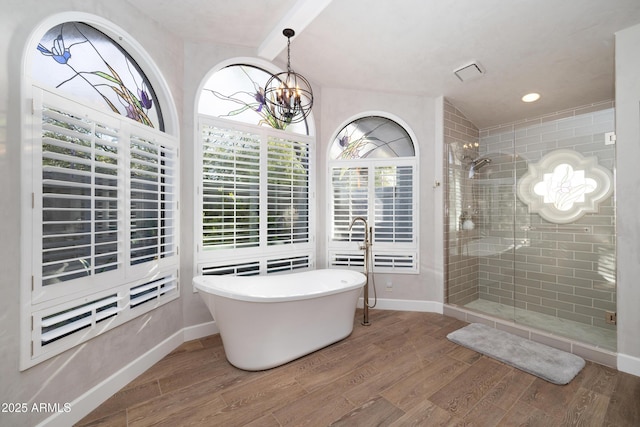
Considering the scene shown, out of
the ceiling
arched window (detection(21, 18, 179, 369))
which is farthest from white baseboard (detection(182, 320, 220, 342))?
the ceiling

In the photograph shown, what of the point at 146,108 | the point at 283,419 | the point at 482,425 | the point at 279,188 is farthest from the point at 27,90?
the point at 482,425

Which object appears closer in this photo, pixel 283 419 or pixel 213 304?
pixel 283 419

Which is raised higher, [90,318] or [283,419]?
[90,318]

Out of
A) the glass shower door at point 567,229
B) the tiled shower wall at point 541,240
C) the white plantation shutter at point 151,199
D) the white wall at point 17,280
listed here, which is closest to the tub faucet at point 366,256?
the tiled shower wall at point 541,240

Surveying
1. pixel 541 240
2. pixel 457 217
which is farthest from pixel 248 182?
pixel 541 240

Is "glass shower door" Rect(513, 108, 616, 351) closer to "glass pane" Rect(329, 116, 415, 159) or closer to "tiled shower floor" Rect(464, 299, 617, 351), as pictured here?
"tiled shower floor" Rect(464, 299, 617, 351)

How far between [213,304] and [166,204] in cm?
99

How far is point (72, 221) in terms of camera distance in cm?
162

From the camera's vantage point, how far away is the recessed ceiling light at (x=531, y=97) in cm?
312

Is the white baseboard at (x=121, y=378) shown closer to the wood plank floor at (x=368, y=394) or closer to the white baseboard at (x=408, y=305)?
the wood plank floor at (x=368, y=394)

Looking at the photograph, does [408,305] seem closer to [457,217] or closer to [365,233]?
[365,233]

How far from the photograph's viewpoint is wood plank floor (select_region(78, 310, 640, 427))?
164cm

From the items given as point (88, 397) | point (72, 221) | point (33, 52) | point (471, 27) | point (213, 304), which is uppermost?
point (471, 27)

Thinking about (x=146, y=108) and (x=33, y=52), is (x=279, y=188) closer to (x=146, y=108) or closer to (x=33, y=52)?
(x=146, y=108)
